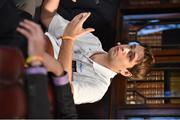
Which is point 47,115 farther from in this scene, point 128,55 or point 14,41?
point 128,55

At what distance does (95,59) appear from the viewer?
237 cm

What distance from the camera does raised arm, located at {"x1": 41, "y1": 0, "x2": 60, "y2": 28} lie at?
2251 millimetres

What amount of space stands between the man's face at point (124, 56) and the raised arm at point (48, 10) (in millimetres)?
414

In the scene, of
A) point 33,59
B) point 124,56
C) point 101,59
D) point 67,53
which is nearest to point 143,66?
point 124,56

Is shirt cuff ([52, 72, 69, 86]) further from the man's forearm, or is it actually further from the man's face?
the man's face

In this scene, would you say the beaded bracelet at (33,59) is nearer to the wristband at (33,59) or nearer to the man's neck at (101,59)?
the wristband at (33,59)

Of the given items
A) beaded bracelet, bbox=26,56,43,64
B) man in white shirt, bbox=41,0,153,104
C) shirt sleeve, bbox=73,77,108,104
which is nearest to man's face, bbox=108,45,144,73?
man in white shirt, bbox=41,0,153,104

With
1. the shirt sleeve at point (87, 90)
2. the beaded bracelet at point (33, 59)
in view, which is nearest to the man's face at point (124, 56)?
the shirt sleeve at point (87, 90)

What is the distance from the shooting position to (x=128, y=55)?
7.77ft

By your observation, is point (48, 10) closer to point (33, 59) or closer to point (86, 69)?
point (86, 69)

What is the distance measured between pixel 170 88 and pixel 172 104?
19cm

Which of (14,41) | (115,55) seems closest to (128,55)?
(115,55)

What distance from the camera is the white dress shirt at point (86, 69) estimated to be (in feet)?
7.22

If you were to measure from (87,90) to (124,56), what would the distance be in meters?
0.33
